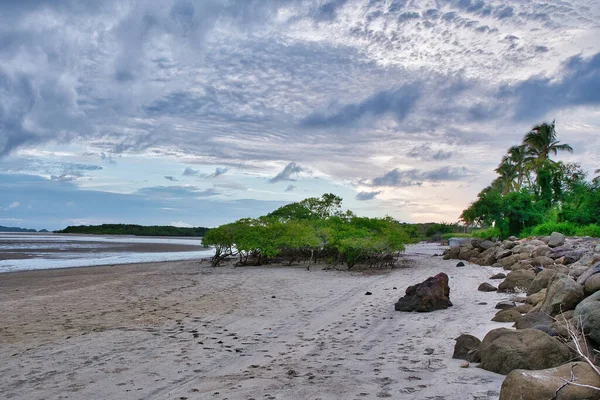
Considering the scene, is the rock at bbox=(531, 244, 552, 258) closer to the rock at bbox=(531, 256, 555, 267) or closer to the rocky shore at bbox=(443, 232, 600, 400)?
the rock at bbox=(531, 256, 555, 267)

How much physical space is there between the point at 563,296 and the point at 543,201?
37.5 metres

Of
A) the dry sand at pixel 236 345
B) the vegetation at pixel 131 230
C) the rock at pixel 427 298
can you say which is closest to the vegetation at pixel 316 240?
the dry sand at pixel 236 345

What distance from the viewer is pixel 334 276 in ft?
66.4

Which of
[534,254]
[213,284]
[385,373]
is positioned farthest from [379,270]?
[385,373]

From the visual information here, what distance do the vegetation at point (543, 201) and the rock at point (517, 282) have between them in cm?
1649

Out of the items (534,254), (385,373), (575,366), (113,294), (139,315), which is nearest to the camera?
(575,366)

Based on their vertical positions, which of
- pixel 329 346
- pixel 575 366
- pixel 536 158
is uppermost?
pixel 536 158

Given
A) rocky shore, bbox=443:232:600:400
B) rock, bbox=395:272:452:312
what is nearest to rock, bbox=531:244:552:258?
rocky shore, bbox=443:232:600:400

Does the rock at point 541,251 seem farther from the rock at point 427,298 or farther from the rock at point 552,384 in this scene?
the rock at point 552,384

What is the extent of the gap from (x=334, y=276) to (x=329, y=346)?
41.2 ft

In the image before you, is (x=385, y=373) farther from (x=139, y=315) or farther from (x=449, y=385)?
(x=139, y=315)

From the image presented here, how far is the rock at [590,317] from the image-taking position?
19.4 feet

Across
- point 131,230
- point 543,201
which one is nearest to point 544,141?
point 543,201

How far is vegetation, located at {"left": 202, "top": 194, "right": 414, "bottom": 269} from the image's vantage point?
77.4ft
